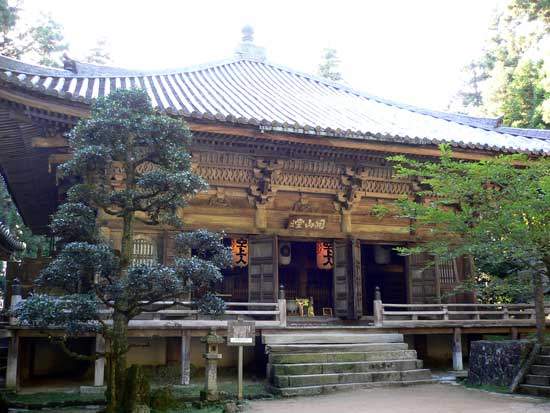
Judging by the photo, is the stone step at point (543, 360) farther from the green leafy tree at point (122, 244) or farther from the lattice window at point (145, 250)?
the lattice window at point (145, 250)

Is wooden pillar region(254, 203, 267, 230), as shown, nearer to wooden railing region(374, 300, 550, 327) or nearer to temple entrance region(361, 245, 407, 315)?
wooden railing region(374, 300, 550, 327)

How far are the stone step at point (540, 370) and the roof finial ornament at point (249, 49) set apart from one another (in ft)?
51.8

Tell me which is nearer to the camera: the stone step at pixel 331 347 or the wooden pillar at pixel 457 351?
the stone step at pixel 331 347

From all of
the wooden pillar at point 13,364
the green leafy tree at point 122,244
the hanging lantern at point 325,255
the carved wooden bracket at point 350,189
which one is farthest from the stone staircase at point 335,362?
the wooden pillar at point 13,364

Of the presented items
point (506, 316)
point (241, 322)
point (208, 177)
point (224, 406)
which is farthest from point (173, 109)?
point (506, 316)

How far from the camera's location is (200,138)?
12242 mm

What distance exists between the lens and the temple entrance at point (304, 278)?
19500 mm

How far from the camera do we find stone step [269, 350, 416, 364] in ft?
34.5

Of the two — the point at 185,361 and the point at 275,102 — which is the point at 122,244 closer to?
the point at 185,361

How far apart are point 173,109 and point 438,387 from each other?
26.7ft

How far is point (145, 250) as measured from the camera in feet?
41.2

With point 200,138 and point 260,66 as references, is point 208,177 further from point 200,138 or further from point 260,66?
point 260,66

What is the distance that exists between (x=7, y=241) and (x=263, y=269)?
37.6 ft

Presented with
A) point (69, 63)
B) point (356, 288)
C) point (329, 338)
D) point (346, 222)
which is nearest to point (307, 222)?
point (346, 222)
